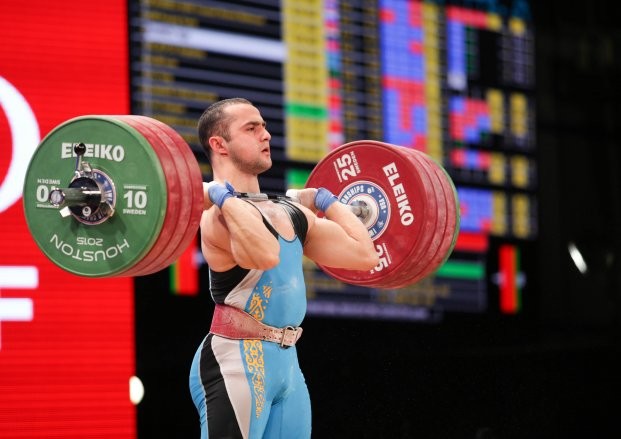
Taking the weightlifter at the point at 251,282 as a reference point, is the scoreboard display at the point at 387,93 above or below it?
above

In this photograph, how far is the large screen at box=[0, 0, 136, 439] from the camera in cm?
536

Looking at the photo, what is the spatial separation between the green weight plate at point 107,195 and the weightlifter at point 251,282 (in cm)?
24

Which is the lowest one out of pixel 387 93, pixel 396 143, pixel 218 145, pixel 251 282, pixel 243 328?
pixel 243 328

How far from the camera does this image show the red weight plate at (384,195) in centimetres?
429

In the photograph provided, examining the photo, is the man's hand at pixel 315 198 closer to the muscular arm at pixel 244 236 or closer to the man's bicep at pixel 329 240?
the man's bicep at pixel 329 240

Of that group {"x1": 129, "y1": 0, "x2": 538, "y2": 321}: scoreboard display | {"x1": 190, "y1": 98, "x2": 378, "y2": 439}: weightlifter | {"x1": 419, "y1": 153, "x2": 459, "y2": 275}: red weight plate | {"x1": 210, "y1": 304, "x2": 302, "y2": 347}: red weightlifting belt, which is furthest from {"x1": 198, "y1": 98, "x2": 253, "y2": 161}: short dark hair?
{"x1": 129, "y1": 0, "x2": 538, "y2": 321}: scoreboard display

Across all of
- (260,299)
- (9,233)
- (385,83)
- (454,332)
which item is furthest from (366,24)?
(260,299)

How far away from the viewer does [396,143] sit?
669 cm

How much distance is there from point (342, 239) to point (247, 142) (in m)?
0.48

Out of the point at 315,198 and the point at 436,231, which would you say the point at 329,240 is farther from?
the point at 436,231

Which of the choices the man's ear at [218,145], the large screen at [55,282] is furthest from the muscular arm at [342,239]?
the large screen at [55,282]

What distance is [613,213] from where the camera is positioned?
25.6ft

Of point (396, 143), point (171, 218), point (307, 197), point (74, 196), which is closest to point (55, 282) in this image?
point (307, 197)

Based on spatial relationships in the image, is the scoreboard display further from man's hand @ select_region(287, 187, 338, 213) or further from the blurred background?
man's hand @ select_region(287, 187, 338, 213)
